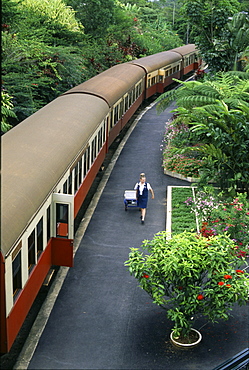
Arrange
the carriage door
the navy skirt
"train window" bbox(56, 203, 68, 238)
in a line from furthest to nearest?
1. the navy skirt
2. "train window" bbox(56, 203, 68, 238)
3. the carriage door

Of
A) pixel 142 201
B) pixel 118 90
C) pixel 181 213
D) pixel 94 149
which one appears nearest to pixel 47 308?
pixel 142 201

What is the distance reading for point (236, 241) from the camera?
10359 mm

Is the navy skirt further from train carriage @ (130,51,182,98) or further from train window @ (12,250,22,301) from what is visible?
train carriage @ (130,51,182,98)

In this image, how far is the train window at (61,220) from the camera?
372 inches

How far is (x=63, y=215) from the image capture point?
31.3ft

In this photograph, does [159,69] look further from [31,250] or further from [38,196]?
[31,250]

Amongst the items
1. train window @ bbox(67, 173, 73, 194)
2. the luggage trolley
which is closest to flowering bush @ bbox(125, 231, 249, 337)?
train window @ bbox(67, 173, 73, 194)

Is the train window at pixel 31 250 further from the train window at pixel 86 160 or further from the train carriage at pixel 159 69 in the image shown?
the train carriage at pixel 159 69

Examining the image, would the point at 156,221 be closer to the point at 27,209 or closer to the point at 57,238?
the point at 57,238

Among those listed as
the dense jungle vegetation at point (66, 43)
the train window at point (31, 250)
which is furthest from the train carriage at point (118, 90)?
the train window at point (31, 250)

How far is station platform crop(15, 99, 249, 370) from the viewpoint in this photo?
8070 mm

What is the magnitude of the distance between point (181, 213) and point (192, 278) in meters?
5.80

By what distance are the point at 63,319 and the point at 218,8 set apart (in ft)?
65.9

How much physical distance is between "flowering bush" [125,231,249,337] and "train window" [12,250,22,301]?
1.88 m
